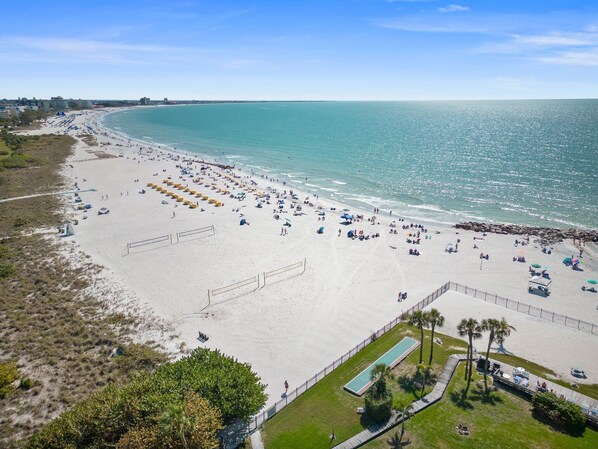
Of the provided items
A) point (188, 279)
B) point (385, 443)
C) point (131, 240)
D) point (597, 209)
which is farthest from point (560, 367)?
point (597, 209)

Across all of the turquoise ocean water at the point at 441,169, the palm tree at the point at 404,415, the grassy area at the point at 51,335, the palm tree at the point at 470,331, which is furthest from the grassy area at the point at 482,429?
the turquoise ocean water at the point at 441,169

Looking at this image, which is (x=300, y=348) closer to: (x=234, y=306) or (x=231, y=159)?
(x=234, y=306)

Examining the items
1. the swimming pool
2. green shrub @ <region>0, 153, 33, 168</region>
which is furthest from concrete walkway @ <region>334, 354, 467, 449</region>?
green shrub @ <region>0, 153, 33, 168</region>

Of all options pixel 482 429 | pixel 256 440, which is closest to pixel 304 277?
pixel 256 440

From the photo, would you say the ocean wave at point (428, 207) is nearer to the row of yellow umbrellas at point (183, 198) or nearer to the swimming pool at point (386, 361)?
the row of yellow umbrellas at point (183, 198)

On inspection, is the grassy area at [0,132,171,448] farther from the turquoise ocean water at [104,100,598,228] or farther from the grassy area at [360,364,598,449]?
the turquoise ocean water at [104,100,598,228]

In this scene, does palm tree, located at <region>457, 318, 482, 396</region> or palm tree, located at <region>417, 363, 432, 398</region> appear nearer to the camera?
palm tree, located at <region>457, 318, 482, 396</region>
